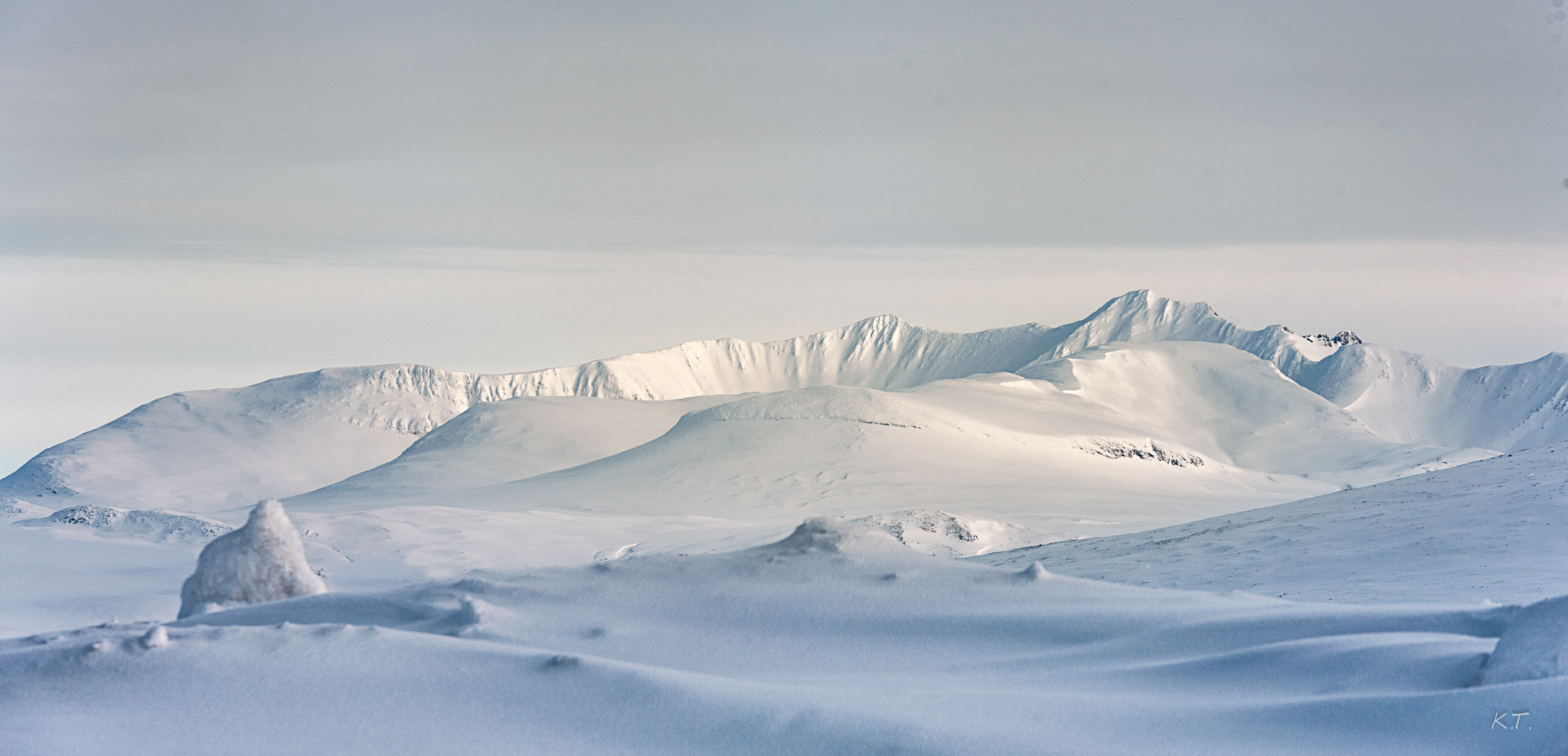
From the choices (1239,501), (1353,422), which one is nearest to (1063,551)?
(1239,501)

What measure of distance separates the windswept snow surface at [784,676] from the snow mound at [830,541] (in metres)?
0.68

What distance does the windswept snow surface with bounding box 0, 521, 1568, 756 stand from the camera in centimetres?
648

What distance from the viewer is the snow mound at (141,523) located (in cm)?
2361

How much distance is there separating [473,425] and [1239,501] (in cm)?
4358

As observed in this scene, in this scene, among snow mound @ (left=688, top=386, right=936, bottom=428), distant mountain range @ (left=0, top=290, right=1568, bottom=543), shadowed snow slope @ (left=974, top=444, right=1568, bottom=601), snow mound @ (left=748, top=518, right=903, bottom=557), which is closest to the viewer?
snow mound @ (left=748, top=518, right=903, bottom=557)

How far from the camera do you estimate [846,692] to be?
24.4 feet

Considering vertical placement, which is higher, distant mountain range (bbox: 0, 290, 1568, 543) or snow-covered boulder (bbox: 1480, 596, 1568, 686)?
distant mountain range (bbox: 0, 290, 1568, 543)

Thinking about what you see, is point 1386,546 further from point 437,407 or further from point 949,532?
point 437,407

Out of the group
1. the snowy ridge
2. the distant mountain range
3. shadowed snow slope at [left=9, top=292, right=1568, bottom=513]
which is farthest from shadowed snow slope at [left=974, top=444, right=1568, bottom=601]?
the snowy ridge

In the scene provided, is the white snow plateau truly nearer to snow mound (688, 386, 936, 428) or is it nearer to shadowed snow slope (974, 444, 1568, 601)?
shadowed snow slope (974, 444, 1568, 601)

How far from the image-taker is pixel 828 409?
53.8 meters

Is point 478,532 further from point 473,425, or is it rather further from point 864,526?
point 473,425

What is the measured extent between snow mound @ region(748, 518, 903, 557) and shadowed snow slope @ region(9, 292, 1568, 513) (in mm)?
54896

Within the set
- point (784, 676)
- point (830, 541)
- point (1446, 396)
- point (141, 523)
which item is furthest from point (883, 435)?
point (1446, 396)
